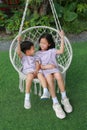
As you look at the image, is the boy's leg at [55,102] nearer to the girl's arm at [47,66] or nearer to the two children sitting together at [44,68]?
the two children sitting together at [44,68]

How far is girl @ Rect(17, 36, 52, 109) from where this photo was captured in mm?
3762

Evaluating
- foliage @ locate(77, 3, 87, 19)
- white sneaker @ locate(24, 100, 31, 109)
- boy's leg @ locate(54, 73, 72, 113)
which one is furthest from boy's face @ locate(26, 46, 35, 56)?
foliage @ locate(77, 3, 87, 19)

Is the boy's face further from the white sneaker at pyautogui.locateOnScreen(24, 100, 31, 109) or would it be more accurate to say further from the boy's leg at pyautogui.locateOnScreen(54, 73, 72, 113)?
the white sneaker at pyautogui.locateOnScreen(24, 100, 31, 109)

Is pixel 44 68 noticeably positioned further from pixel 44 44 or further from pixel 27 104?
pixel 27 104

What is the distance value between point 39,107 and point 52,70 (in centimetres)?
48

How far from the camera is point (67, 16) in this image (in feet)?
20.7

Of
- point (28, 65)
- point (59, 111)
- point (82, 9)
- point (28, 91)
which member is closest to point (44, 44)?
point (28, 65)

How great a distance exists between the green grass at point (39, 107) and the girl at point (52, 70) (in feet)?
0.32

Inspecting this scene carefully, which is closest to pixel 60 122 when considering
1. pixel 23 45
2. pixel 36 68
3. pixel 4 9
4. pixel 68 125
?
pixel 68 125

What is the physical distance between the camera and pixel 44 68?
3.92 meters

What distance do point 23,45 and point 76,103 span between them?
96 centimetres

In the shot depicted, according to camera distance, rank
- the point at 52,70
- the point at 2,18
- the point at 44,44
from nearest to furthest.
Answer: the point at 52,70 → the point at 44,44 → the point at 2,18

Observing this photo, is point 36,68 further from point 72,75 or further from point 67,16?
A: point 67,16

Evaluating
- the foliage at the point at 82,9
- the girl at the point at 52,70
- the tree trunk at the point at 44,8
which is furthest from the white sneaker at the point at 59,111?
the foliage at the point at 82,9
